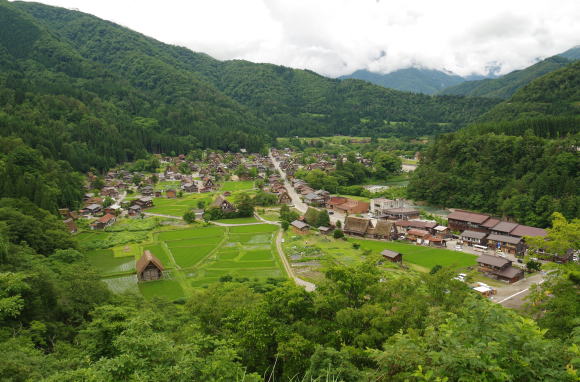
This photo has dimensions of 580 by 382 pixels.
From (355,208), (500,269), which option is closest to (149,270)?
(500,269)

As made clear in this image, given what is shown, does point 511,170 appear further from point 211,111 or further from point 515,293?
point 211,111

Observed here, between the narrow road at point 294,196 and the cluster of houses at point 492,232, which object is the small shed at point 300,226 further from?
the cluster of houses at point 492,232

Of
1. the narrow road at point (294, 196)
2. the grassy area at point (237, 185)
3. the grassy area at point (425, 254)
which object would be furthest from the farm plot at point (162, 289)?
the grassy area at point (237, 185)

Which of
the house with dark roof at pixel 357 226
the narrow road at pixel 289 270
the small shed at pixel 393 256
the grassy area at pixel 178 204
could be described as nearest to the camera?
the narrow road at pixel 289 270

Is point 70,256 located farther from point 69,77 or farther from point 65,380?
point 69,77

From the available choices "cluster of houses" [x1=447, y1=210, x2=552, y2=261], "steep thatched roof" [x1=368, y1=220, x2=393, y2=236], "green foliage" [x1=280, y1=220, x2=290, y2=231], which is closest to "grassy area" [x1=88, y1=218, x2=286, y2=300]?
"green foliage" [x1=280, y1=220, x2=290, y2=231]

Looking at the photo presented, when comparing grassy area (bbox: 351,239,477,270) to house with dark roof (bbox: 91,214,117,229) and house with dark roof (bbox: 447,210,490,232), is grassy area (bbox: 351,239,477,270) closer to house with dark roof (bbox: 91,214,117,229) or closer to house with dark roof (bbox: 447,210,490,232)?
house with dark roof (bbox: 447,210,490,232)

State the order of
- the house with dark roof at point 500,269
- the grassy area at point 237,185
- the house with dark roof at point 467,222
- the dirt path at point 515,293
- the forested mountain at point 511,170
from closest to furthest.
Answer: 1. the dirt path at point 515,293
2. the house with dark roof at point 500,269
3. the house with dark roof at point 467,222
4. the forested mountain at point 511,170
5. the grassy area at point 237,185
